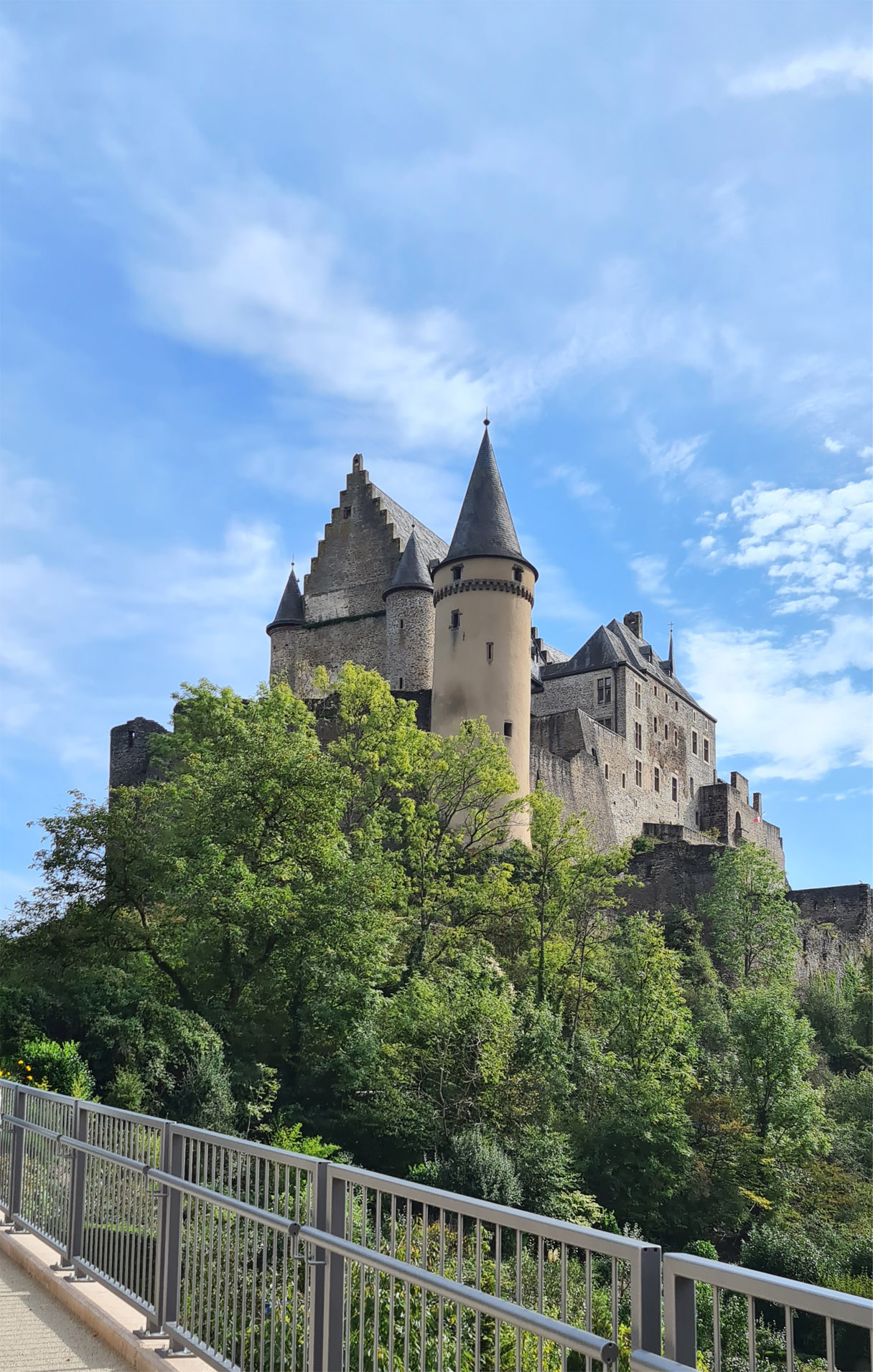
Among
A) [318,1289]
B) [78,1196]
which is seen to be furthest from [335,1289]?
[78,1196]

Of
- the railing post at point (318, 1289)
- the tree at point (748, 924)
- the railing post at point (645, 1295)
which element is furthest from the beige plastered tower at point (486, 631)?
the railing post at point (645, 1295)

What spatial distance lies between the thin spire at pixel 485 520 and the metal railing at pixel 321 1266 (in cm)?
3628

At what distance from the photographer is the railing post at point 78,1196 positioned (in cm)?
706

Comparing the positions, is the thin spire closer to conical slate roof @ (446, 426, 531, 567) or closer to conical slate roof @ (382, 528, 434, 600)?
conical slate roof @ (446, 426, 531, 567)

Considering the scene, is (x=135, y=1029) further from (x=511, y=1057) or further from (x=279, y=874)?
(x=511, y=1057)

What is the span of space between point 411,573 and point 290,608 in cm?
774

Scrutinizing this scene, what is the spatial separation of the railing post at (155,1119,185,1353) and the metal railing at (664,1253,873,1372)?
331cm

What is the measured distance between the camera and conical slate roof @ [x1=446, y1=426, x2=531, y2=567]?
43344 mm

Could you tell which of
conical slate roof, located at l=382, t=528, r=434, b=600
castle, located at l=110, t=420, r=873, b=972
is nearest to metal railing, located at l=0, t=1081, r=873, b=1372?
castle, located at l=110, t=420, r=873, b=972

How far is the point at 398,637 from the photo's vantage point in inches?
1884

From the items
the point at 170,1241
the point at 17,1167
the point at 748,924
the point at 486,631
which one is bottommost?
the point at 17,1167

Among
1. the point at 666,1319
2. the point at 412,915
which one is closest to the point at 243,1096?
the point at 412,915

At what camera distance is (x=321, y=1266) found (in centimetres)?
471

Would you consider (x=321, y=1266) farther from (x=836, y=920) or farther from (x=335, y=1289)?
(x=836, y=920)
